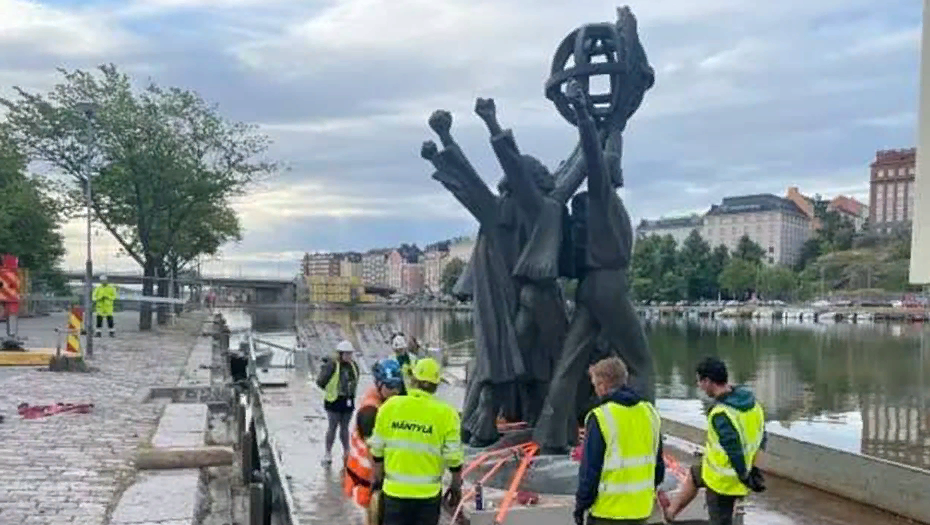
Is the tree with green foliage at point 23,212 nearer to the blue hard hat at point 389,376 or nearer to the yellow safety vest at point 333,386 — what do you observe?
the yellow safety vest at point 333,386

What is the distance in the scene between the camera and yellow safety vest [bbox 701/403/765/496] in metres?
6.70

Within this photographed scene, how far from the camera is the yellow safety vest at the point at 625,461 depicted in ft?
19.2

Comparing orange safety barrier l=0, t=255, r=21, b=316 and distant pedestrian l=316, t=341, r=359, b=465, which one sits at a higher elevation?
orange safety barrier l=0, t=255, r=21, b=316

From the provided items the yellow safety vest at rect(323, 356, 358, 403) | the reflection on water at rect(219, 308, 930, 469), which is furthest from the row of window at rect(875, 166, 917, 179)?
the yellow safety vest at rect(323, 356, 358, 403)

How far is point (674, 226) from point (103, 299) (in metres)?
158

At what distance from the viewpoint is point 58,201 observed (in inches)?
1532

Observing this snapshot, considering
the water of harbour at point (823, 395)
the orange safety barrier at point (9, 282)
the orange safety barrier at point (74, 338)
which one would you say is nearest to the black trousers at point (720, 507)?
the water of harbour at point (823, 395)

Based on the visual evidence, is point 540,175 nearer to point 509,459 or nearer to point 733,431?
point 509,459

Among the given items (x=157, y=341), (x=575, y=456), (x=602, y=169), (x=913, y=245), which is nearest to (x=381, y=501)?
(x=575, y=456)

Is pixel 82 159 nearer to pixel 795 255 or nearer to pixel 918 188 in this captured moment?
pixel 918 188

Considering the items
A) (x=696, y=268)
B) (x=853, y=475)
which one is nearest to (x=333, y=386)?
(x=853, y=475)

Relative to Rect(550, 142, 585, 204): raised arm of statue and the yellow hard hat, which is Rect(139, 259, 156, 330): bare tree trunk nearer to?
Rect(550, 142, 585, 204): raised arm of statue

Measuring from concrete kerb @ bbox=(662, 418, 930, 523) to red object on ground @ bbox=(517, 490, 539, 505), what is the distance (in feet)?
12.7

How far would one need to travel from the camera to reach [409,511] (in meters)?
6.54
